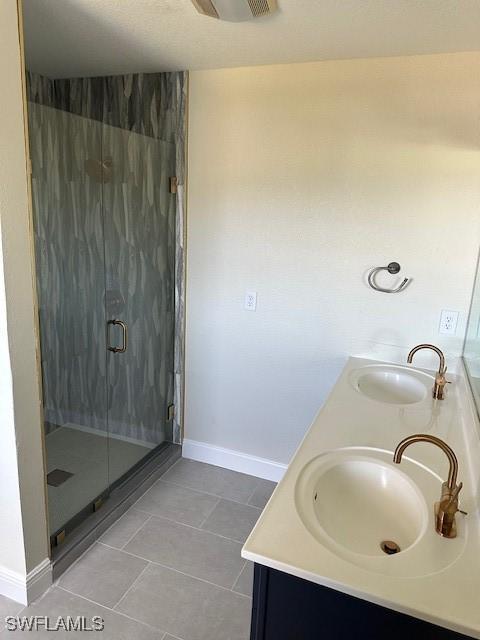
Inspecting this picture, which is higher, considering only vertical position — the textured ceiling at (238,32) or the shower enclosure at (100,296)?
the textured ceiling at (238,32)

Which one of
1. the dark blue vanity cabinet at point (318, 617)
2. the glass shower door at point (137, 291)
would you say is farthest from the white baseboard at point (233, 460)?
the dark blue vanity cabinet at point (318, 617)

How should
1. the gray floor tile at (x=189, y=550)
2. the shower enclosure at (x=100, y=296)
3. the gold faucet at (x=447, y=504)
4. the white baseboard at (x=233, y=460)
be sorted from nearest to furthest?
the gold faucet at (x=447, y=504), the gray floor tile at (x=189, y=550), the shower enclosure at (x=100, y=296), the white baseboard at (x=233, y=460)

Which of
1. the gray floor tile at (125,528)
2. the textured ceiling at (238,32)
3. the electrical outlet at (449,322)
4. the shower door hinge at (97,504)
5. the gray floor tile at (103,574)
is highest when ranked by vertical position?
the textured ceiling at (238,32)

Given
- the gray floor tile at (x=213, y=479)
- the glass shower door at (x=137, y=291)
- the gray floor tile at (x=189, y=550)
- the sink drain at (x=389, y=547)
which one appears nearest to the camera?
the sink drain at (x=389, y=547)

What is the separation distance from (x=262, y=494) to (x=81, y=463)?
107 centimetres

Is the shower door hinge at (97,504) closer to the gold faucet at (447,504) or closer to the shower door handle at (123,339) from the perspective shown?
the shower door handle at (123,339)

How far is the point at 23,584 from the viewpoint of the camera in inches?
71.7

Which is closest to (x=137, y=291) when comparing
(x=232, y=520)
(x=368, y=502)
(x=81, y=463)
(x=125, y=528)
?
(x=81, y=463)

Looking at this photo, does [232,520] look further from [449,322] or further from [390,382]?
[449,322]

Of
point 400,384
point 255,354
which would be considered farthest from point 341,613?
point 255,354

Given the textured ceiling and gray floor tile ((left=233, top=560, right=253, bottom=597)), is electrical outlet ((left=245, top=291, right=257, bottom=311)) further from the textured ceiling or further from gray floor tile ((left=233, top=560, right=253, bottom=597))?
gray floor tile ((left=233, top=560, right=253, bottom=597))

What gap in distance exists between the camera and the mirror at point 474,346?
1.77 metres

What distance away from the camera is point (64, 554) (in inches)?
81.0

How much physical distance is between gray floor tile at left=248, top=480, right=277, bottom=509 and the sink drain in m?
1.32
